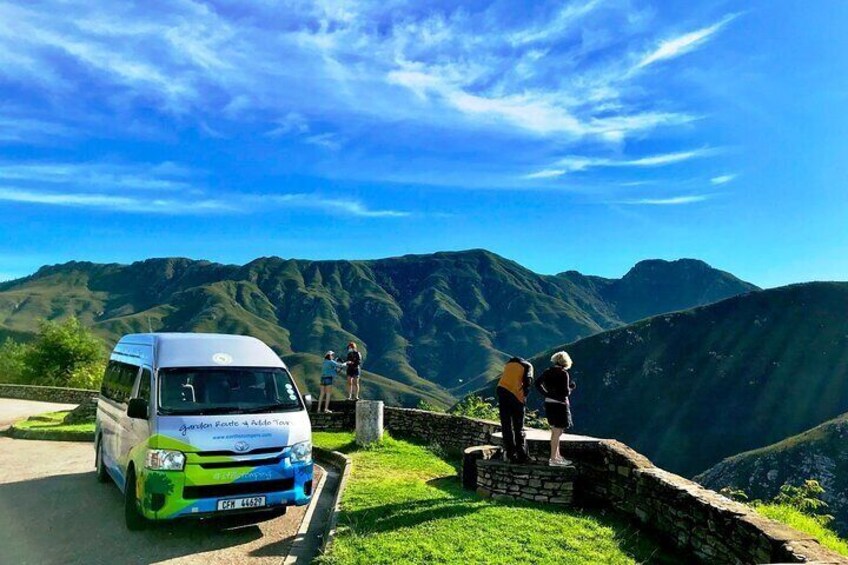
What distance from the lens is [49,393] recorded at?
32.4m

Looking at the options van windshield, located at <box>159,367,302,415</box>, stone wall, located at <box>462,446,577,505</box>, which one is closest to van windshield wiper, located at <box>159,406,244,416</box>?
van windshield, located at <box>159,367,302,415</box>

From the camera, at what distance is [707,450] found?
107562 millimetres

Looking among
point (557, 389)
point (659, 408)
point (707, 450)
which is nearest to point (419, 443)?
point (557, 389)

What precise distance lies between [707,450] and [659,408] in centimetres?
1657

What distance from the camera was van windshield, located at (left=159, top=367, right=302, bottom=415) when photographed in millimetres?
8344

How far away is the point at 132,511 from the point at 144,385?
172 cm

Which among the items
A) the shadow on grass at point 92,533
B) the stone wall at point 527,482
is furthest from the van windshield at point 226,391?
the stone wall at point 527,482

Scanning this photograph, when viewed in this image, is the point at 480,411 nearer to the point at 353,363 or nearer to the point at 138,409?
the point at 353,363

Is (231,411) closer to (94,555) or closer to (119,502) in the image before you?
(94,555)

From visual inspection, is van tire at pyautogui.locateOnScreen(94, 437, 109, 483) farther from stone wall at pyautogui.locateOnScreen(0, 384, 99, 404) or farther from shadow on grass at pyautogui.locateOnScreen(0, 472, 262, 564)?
stone wall at pyautogui.locateOnScreen(0, 384, 99, 404)

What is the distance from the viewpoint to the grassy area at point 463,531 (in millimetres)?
6891

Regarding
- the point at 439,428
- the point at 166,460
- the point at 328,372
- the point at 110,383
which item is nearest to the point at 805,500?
the point at 439,428

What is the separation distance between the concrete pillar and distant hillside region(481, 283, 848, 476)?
319 feet

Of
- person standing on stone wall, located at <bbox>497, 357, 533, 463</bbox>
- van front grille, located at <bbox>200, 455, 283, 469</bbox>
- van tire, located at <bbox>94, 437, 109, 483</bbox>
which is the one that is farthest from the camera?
van tire, located at <bbox>94, 437, 109, 483</bbox>
